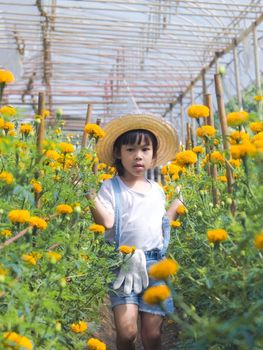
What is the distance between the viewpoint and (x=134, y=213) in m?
2.83

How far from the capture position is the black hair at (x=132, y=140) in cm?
290

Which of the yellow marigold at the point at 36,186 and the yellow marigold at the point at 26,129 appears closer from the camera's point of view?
the yellow marigold at the point at 36,186

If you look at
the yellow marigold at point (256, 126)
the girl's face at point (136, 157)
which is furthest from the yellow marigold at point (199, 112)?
the girl's face at point (136, 157)

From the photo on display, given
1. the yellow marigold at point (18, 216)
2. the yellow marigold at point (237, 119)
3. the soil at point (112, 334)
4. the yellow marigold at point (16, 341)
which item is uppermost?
the yellow marigold at point (237, 119)

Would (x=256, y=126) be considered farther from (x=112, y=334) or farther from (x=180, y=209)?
(x=112, y=334)

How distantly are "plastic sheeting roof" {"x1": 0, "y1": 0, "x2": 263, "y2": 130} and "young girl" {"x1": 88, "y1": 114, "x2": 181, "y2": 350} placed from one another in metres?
5.35

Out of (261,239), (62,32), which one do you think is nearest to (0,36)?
(62,32)

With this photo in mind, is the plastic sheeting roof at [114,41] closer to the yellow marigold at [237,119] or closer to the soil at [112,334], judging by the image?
the soil at [112,334]

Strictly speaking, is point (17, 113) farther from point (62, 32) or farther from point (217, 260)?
point (62, 32)

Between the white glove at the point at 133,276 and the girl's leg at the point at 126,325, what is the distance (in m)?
0.08

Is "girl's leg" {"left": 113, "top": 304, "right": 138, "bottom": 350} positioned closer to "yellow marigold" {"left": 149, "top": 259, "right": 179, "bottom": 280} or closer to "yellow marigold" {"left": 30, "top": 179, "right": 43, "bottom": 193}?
"yellow marigold" {"left": 30, "top": 179, "right": 43, "bottom": 193}

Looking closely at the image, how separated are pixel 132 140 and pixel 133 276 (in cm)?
64

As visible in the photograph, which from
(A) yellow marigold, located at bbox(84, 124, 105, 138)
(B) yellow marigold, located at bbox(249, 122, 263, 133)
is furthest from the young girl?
(B) yellow marigold, located at bbox(249, 122, 263, 133)

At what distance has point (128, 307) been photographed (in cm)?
265
